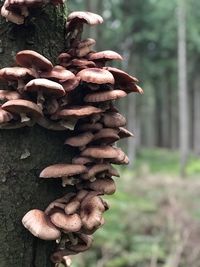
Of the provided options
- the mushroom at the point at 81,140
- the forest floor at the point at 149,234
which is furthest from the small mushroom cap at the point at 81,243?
the forest floor at the point at 149,234

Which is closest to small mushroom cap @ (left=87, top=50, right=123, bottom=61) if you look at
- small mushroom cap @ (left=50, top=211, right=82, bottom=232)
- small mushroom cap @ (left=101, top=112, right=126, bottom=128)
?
small mushroom cap @ (left=101, top=112, right=126, bottom=128)

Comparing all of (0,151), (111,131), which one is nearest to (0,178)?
(0,151)

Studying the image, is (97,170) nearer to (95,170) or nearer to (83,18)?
(95,170)

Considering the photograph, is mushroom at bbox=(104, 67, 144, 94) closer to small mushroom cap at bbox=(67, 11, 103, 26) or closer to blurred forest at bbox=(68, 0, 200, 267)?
small mushroom cap at bbox=(67, 11, 103, 26)

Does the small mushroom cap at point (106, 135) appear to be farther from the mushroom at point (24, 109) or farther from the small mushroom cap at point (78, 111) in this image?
the mushroom at point (24, 109)

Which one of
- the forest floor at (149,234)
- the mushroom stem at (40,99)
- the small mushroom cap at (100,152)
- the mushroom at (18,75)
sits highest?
the mushroom at (18,75)

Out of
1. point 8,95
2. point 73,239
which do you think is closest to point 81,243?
point 73,239
